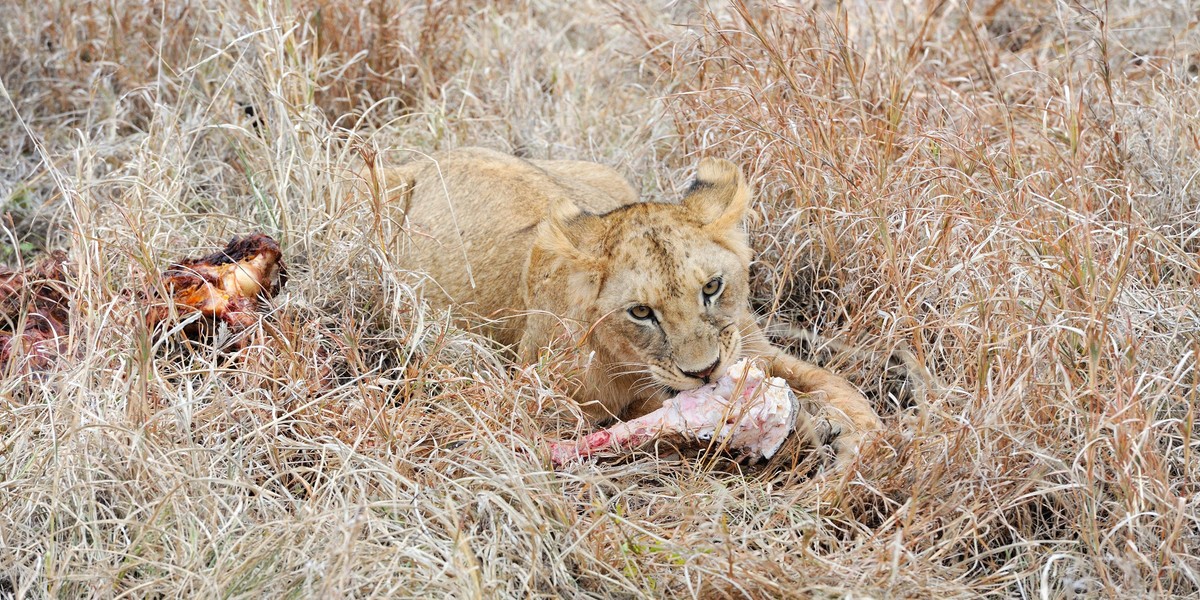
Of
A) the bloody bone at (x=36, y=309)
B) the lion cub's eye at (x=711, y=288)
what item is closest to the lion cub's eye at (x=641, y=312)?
the lion cub's eye at (x=711, y=288)

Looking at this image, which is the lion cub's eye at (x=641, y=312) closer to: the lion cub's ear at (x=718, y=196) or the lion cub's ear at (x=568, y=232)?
the lion cub's ear at (x=568, y=232)

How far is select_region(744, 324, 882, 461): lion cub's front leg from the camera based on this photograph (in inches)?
143

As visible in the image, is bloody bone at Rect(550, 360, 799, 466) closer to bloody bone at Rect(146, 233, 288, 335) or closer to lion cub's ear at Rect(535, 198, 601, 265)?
lion cub's ear at Rect(535, 198, 601, 265)

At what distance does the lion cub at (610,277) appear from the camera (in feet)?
11.5

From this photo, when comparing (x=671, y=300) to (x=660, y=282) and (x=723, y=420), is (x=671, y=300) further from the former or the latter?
(x=723, y=420)

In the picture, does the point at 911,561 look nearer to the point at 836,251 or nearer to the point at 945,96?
the point at 836,251

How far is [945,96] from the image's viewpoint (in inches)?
200

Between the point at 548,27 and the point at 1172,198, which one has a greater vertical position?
the point at 1172,198

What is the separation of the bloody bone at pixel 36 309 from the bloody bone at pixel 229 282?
1.13 ft

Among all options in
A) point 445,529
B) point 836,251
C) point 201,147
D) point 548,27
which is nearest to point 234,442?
point 445,529

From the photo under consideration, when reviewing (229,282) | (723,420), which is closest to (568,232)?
(723,420)

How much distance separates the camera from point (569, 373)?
3.68 meters

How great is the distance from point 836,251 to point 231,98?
274 cm

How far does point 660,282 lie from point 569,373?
44 cm
